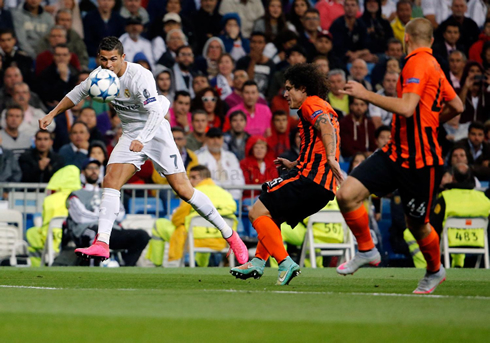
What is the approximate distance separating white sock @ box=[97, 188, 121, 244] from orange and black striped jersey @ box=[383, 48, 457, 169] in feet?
10.7

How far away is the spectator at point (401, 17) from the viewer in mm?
20000

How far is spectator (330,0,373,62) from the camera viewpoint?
19422 millimetres

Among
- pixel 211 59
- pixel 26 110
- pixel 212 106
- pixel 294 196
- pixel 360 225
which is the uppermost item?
pixel 211 59

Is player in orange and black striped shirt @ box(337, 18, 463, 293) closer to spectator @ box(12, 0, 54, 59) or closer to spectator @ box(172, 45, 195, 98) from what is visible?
spectator @ box(172, 45, 195, 98)

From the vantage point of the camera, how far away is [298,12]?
1948 cm

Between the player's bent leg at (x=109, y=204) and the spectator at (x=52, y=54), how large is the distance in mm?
7747

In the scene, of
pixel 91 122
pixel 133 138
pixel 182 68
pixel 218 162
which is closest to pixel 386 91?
pixel 182 68

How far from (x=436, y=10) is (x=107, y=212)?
43.2 ft

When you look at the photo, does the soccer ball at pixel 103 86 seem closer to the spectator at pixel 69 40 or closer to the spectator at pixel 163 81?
the spectator at pixel 163 81

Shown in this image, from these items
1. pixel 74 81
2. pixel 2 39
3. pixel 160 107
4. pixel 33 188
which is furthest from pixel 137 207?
pixel 160 107

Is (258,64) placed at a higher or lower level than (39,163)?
higher

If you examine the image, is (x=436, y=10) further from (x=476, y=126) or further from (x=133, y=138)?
(x=133, y=138)

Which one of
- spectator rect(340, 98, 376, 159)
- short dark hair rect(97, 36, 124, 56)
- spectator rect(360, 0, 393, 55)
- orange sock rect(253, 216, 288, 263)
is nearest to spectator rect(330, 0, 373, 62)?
spectator rect(360, 0, 393, 55)

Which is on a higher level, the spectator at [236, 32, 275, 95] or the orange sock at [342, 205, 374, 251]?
A: the spectator at [236, 32, 275, 95]
